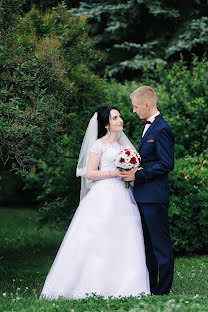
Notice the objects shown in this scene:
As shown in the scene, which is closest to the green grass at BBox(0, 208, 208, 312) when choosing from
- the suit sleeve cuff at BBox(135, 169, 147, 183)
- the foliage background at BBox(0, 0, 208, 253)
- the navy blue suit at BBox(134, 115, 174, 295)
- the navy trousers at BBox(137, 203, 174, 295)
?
the navy trousers at BBox(137, 203, 174, 295)

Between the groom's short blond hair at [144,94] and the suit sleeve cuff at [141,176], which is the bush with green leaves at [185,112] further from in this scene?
the suit sleeve cuff at [141,176]

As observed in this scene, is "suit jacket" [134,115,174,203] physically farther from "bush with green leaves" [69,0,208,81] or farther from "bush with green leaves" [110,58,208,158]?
"bush with green leaves" [69,0,208,81]

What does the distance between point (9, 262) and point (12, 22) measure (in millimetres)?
4375

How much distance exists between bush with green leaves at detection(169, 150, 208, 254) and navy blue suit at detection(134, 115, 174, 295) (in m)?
2.91

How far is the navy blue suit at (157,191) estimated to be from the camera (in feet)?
18.2

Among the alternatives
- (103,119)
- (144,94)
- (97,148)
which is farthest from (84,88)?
(144,94)

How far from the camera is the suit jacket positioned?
218 inches

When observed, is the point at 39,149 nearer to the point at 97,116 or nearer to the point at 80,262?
the point at 97,116

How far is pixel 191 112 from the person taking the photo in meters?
10.2

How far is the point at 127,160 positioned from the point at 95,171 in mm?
556

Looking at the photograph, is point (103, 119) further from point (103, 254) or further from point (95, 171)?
point (103, 254)

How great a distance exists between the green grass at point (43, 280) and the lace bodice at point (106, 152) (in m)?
1.60

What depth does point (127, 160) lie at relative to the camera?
17.9 feet

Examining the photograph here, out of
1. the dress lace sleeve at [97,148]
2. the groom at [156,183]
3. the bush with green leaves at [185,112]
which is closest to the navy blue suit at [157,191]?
the groom at [156,183]
